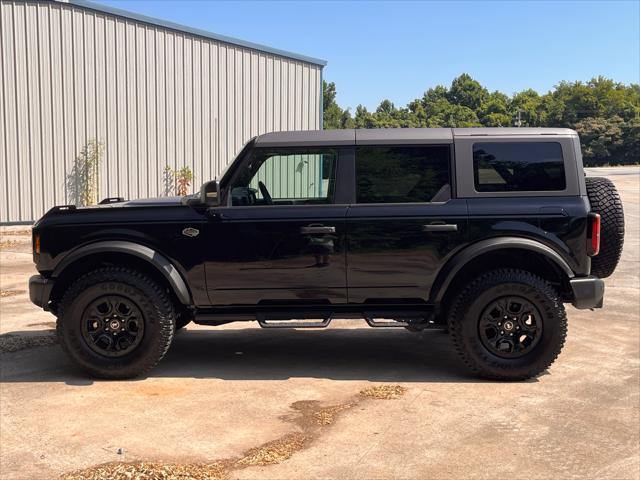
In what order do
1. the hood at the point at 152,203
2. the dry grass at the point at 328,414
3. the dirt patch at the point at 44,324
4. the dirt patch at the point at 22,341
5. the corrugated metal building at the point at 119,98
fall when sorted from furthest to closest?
the corrugated metal building at the point at 119,98 → the dirt patch at the point at 44,324 → the dirt patch at the point at 22,341 → the hood at the point at 152,203 → the dry grass at the point at 328,414

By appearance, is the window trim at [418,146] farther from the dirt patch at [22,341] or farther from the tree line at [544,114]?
the tree line at [544,114]

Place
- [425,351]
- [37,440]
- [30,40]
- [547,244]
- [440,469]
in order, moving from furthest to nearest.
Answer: [30,40] → [425,351] → [547,244] → [37,440] → [440,469]

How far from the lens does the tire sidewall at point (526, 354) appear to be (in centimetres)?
538

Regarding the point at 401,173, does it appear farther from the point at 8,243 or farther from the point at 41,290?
A: the point at 8,243

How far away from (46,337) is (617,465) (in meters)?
5.42

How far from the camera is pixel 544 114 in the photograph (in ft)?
334

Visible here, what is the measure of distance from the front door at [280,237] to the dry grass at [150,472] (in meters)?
1.94

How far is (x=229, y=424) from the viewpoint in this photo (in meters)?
4.51

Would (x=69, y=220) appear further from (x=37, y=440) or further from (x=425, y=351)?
(x=425, y=351)

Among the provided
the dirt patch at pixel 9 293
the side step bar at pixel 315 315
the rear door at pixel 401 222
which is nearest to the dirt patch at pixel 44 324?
the dirt patch at pixel 9 293

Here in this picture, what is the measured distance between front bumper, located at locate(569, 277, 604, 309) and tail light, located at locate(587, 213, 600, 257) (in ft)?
0.73

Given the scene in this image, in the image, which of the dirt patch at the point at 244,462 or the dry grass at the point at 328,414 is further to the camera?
the dry grass at the point at 328,414

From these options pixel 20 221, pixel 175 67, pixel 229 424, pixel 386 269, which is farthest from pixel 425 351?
pixel 175 67

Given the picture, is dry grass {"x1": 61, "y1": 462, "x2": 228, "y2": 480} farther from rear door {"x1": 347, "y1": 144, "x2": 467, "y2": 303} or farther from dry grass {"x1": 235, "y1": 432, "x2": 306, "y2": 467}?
rear door {"x1": 347, "y1": 144, "x2": 467, "y2": 303}
